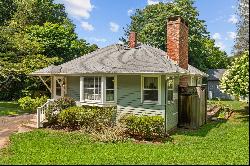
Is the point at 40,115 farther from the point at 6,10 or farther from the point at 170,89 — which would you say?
the point at 6,10

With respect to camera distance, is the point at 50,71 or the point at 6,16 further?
the point at 6,16

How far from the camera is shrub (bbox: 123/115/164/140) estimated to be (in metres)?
16.5

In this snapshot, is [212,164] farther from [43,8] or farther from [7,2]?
[43,8]

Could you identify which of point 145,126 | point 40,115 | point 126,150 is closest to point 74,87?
point 40,115

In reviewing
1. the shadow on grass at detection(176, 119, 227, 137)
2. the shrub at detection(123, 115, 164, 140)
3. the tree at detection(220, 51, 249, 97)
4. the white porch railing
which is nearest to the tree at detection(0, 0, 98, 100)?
the white porch railing

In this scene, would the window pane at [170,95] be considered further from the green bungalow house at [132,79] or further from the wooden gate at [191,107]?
the wooden gate at [191,107]

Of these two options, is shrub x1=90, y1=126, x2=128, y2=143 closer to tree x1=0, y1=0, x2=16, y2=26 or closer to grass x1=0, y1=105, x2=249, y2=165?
grass x1=0, y1=105, x2=249, y2=165

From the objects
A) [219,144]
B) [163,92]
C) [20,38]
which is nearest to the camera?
[219,144]

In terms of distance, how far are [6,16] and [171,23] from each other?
32849mm

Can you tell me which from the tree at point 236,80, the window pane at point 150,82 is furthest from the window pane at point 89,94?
the tree at point 236,80

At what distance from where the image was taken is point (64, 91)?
22047 mm

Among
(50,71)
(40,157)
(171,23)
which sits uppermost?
(171,23)

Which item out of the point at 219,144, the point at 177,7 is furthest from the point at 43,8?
the point at 219,144

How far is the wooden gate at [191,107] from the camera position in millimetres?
20414
